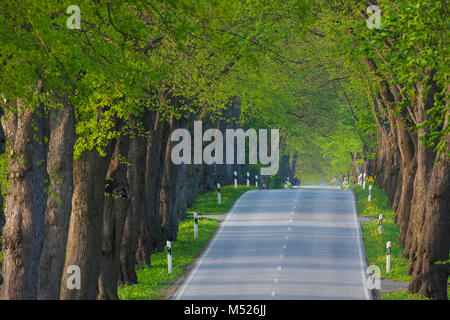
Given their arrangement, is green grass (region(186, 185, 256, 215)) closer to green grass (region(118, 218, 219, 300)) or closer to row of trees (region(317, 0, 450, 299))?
green grass (region(118, 218, 219, 300))

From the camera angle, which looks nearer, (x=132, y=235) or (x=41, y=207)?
(x=41, y=207)

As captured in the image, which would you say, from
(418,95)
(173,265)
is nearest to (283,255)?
(173,265)

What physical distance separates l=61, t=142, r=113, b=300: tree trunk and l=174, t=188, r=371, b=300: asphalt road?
4.71 meters

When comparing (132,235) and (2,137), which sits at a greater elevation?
(2,137)

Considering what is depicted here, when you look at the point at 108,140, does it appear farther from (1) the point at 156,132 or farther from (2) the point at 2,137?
(1) the point at 156,132

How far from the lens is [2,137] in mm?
13219

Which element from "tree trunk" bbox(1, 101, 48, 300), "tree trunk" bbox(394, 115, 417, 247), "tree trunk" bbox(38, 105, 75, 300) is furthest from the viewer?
"tree trunk" bbox(394, 115, 417, 247)

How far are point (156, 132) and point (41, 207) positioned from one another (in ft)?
52.2

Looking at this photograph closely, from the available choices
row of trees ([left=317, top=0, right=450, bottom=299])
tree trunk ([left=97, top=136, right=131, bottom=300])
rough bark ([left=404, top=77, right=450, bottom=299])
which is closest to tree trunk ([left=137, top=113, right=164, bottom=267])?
row of trees ([left=317, top=0, right=450, bottom=299])

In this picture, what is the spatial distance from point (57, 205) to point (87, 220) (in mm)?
2290

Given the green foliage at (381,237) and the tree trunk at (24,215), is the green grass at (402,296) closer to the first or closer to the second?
the green foliage at (381,237)

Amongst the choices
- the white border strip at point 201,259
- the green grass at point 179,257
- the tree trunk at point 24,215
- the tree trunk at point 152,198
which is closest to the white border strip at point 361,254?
the white border strip at point 201,259

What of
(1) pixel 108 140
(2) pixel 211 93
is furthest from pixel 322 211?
(1) pixel 108 140

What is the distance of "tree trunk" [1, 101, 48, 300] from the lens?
14250 mm
